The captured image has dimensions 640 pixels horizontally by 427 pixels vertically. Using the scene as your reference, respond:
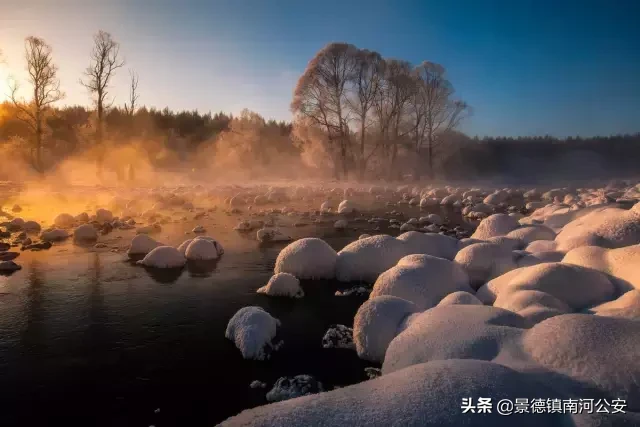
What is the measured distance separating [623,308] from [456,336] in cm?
226

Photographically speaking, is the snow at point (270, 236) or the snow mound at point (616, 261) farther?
the snow at point (270, 236)

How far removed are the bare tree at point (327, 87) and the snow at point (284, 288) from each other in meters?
20.1

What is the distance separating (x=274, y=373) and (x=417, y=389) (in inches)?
A: 91.4

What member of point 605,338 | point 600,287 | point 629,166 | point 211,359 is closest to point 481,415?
point 605,338

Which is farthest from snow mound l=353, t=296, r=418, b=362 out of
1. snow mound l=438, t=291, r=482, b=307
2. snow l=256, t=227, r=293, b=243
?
snow l=256, t=227, r=293, b=243

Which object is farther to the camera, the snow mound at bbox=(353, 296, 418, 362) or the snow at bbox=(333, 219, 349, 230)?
the snow at bbox=(333, 219, 349, 230)

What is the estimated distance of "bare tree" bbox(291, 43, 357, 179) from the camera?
82.0 ft

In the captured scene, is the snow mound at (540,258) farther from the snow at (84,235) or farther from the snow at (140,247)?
the snow at (84,235)

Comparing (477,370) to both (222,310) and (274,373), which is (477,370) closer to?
(274,373)

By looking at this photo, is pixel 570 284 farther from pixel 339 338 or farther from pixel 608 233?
pixel 339 338

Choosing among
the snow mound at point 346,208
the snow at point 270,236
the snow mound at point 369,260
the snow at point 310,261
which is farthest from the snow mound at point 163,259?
the snow mound at point 346,208

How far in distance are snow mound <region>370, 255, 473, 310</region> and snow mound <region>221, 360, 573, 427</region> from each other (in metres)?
2.98

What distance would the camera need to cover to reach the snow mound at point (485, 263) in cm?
739

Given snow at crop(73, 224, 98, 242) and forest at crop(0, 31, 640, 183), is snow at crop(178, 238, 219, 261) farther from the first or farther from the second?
forest at crop(0, 31, 640, 183)
